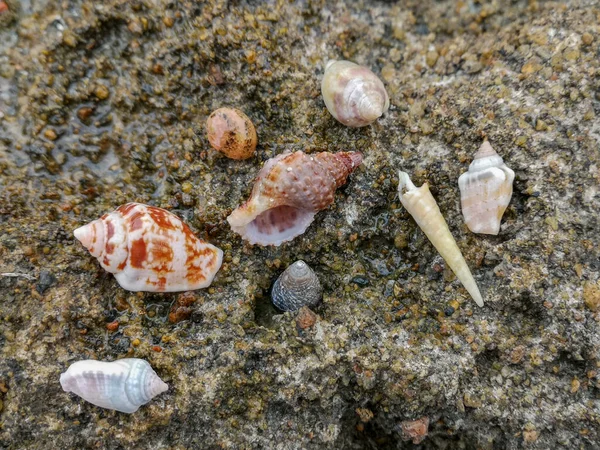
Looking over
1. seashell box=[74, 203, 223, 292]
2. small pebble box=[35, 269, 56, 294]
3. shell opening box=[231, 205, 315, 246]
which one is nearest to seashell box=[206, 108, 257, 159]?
shell opening box=[231, 205, 315, 246]

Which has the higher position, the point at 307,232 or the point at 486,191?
the point at 486,191

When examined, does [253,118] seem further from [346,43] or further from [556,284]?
[556,284]

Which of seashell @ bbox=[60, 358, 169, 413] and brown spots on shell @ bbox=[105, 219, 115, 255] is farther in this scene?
brown spots on shell @ bbox=[105, 219, 115, 255]

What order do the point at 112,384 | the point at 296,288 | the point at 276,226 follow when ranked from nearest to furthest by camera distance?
the point at 112,384
the point at 296,288
the point at 276,226

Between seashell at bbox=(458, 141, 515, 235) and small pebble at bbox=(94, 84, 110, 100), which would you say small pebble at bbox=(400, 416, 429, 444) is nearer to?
seashell at bbox=(458, 141, 515, 235)

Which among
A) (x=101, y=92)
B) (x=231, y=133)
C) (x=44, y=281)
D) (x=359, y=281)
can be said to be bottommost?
(x=359, y=281)

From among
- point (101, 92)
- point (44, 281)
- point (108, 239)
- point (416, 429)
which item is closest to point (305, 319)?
point (416, 429)

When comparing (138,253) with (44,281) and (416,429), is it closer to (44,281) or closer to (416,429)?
(44,281)

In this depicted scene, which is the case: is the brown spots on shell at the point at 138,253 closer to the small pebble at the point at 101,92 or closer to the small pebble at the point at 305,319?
the small pebble at the point at 305,319
